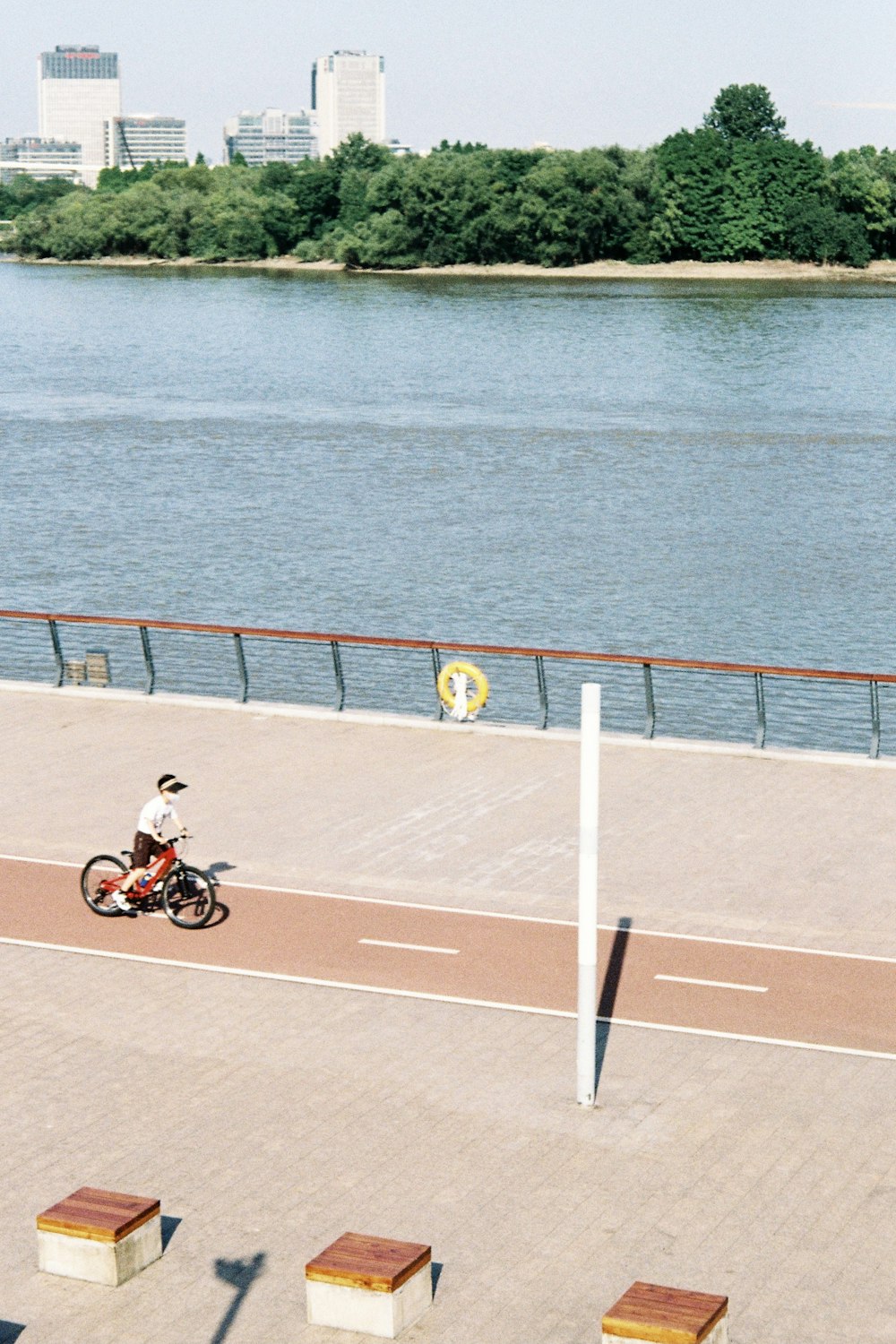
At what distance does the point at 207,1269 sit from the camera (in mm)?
10016

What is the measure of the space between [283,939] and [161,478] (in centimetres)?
4178

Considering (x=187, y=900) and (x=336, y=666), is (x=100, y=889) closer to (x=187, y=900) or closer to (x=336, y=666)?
(x=187, y=900)

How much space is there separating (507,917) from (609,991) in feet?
5.40

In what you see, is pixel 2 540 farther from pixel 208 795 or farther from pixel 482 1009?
pixel 482 1009

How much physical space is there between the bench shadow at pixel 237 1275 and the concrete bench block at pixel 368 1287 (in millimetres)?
430

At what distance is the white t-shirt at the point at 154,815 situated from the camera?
15.3 m

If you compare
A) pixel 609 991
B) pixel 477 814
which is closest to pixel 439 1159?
pixel 609 991

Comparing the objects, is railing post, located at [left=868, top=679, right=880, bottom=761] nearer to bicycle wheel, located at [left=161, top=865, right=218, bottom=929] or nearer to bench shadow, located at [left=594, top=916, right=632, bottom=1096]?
bench shadow, located at [left=594, top=916, right=632, bottom=1096]

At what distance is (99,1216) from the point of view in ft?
32.3

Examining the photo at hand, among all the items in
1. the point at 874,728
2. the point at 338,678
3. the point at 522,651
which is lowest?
the point at 874,728

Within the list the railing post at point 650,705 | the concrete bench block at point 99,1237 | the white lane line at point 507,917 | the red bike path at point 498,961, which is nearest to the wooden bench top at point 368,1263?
the concrete bench block at point 99,1237

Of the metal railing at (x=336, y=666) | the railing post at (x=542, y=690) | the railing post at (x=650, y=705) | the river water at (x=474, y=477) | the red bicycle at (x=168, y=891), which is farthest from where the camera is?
the river water at (x=474, y=477)

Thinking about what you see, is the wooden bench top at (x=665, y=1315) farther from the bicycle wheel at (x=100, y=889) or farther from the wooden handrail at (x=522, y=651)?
the wooden handrail at (x=522, y=651)

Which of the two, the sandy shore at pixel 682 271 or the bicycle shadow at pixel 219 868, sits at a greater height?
the sandy shore at pixel 682 271
